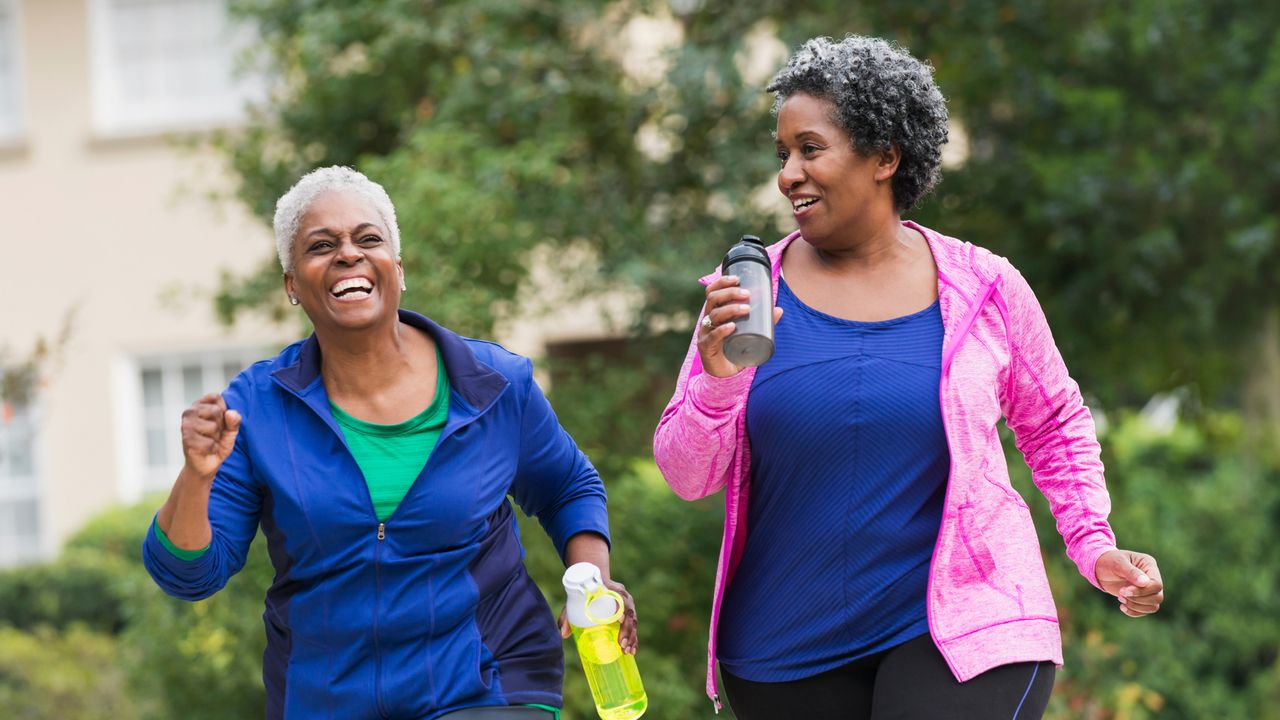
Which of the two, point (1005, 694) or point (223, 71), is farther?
point (223, 71)

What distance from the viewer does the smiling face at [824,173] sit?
355cm

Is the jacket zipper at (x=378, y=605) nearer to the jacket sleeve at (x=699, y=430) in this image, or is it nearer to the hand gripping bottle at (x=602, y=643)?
the hand gripping bottle at (x=602, y=643)

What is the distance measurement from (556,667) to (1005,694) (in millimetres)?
966

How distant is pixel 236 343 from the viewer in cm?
1431

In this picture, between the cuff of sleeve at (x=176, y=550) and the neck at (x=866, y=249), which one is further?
the neck at (x=866, y=249)

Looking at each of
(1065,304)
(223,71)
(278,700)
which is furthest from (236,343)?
(278,700)

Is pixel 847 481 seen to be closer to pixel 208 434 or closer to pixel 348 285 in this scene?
pixel 348 285

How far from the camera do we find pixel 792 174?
11.6 ft

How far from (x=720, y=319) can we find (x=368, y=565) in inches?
34.7

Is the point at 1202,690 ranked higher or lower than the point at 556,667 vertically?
lower

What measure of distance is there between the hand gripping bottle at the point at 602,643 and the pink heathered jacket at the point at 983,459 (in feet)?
0.71

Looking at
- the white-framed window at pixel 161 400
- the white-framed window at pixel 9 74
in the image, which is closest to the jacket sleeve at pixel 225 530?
the white-framed window at pixel 161 400

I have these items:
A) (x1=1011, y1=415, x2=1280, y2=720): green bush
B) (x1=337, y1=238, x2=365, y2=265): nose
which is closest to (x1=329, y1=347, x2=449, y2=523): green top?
(x1=337, y1=238, x2=365, y2=265): nose

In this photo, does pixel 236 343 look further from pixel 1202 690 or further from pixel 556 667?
pixel 556 667
